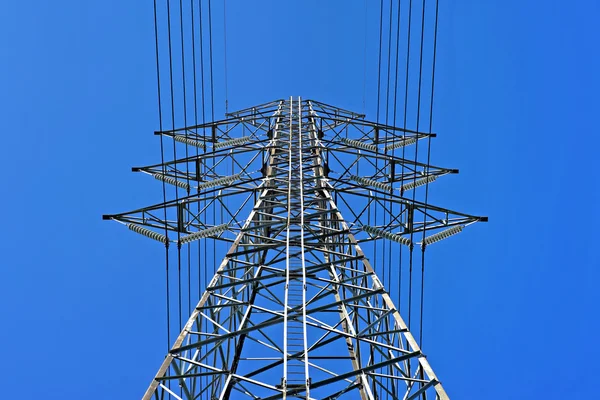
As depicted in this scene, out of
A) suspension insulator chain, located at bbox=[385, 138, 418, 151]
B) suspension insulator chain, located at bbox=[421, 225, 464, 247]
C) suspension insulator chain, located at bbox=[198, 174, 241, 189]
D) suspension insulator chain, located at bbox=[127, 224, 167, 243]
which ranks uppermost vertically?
suspension insulator chain, located at bbox=[385, 138, 418, 151]

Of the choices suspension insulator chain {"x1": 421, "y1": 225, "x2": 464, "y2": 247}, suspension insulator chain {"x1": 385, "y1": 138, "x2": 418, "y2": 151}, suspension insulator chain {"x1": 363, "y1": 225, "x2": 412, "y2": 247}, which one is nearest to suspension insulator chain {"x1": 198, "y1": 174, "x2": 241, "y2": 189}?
suspension insulator chain {"x1": 363, "y1": 225, "x2": 412, "y2": 247}

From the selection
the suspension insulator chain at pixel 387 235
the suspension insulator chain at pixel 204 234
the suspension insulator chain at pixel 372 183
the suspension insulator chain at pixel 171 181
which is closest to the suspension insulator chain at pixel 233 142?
the suspension insulator chain at pixel 171 181

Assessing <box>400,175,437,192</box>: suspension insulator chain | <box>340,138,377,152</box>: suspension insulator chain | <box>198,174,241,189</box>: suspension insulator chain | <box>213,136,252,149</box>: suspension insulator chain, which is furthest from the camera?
<box>213,136,252,149</box>: suspension insulator chain

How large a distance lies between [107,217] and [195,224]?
2359 mm

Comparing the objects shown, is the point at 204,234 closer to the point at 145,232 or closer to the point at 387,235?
Answer: the point at 145,232

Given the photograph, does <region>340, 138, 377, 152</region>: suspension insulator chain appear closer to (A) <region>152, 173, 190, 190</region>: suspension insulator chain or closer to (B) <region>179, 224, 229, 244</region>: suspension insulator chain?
(A) <region>152, 173, 190, 190</region>: suspension insulator chain

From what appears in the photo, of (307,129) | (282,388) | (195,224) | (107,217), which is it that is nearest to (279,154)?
(307,129)

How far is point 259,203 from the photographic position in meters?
18.8

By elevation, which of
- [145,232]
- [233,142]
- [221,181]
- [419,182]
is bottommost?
[145,232]

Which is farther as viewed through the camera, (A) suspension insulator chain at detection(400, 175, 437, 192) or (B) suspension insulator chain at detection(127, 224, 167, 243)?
(A) suspension insulator chain at detection(400, 175, 437, 192)

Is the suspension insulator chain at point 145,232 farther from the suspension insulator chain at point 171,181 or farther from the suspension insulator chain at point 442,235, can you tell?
the suspension insulator chain at point 442,235

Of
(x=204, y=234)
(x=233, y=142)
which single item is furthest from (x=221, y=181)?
(x=233, y=142)

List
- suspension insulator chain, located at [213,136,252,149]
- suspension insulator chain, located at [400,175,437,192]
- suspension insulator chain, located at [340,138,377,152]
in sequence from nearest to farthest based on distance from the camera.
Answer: suspension insulator chain, located at [400,175,437,192]
suspension insulator chain, located at [340,138,377,152]
suspension insulator chain, located at [213,136,252,149]

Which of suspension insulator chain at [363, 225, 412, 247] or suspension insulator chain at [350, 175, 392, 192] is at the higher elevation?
suspension insulator chain at [350, 175, 392, 192]
